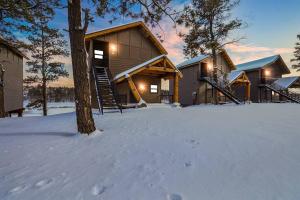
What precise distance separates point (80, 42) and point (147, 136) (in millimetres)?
3684

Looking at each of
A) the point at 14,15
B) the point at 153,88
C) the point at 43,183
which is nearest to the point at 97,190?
the point at 43,183

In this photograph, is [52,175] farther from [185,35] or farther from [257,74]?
[257,74]

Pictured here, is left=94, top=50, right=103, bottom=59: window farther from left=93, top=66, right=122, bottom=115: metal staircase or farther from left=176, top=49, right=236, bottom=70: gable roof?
left=176, top=49, right=236, bottom=70: gable roof

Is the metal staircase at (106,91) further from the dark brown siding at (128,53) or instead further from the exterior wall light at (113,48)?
the exterior wall light at (113,48)

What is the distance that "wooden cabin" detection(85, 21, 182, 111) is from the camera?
542 inches

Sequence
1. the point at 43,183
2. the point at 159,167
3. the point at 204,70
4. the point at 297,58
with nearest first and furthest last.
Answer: the point at 43,183 < the point at 159,167 < the point at 204,70 < the point at 297,58

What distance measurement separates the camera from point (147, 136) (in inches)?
195

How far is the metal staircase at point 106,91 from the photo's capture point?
11.7 m

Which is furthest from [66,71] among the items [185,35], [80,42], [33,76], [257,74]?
[257,74]

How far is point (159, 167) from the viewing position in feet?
9.95

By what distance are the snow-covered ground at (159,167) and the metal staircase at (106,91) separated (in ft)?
22.5

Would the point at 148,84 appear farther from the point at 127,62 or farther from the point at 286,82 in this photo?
the point at 286,82

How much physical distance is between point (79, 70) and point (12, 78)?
58.3 feet

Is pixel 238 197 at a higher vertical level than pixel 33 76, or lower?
lower
